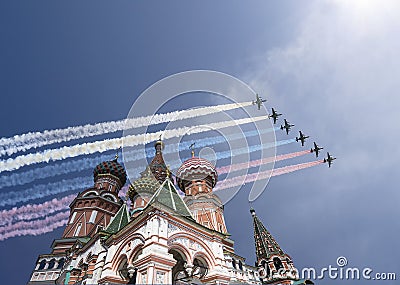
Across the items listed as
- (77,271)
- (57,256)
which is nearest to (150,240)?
(77,271)

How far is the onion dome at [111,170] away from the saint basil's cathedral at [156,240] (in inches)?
4.8

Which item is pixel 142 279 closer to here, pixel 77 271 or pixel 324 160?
pixel 77 271

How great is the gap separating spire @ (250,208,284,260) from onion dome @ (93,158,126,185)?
17.1 m

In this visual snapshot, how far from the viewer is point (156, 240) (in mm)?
12289

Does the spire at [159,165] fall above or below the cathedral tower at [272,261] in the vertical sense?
above

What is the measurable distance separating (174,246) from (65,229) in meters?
19.1

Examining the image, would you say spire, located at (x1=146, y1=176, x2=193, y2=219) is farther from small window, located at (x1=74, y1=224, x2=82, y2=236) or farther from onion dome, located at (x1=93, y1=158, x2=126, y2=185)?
onion dome, located at (x1=93, y1=158, x2=126, y2=185)

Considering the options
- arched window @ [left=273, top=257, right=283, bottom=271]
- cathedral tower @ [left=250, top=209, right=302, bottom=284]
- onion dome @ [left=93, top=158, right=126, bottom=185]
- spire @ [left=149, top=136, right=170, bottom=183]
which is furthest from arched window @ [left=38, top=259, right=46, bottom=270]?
arched window @ [left=273, top=257, right=283, bottom=271]

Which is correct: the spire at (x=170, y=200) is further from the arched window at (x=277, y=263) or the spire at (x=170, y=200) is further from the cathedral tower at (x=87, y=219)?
the arched window at (x=277, y=263)

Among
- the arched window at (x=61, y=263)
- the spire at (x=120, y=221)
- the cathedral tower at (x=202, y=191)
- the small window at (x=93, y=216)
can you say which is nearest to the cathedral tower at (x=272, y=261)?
the cathedral tower at (x=202, y=191)

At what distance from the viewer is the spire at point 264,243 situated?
82.7 feet

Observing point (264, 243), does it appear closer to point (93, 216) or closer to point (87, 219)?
point (93, 216)

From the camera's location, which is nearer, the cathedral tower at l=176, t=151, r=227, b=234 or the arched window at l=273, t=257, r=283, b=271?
the arched window at l=273, t=257, r=283, b=271

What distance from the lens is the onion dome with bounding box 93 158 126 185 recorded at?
34.0 m
